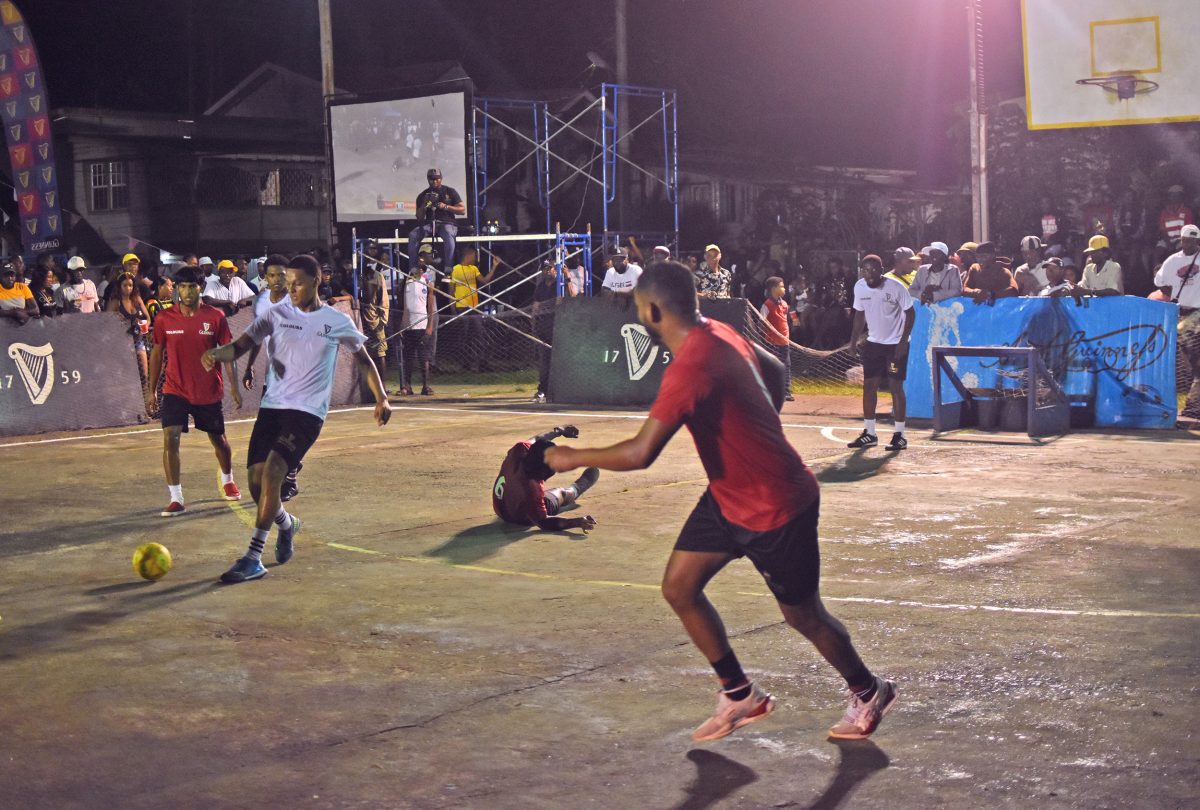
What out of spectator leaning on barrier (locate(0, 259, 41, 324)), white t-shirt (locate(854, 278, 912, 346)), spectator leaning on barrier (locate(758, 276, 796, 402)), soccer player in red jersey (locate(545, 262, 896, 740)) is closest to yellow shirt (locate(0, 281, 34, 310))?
spectator leaning on barrier (locate(0, 259, 41, 324))

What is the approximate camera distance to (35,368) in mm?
17891

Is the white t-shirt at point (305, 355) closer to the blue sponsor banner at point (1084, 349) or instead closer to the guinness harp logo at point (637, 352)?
the blue sponsor banner at point (1084, 349)

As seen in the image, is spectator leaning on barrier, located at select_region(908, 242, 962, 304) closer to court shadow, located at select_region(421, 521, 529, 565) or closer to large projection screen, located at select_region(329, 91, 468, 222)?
court shadow, located at select_region(421, 521, 529, 565)

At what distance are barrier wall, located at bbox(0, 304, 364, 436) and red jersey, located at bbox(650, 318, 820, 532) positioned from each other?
47.0ft

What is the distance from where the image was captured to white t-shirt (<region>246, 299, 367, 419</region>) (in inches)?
359

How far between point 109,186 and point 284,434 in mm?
36367

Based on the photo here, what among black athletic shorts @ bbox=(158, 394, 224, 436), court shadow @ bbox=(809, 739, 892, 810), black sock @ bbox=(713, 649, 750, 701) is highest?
black athletic shorts @ bbox=(158, 394, 224, 436)

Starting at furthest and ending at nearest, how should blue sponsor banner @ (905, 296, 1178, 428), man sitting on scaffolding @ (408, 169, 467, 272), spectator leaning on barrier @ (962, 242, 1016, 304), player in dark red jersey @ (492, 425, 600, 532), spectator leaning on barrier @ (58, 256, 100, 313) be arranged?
man sitting on scaffolding @ (408, 169, 467, 272), spectator leaning on barrier @ (58, 256, 100, 313), spectator leaning on barrier @ (962, 242, 1016, 304), blue sponsor banner @ (905, 296, 1178, 428), player in dark red jersey @ (492, 425, 600, 532)

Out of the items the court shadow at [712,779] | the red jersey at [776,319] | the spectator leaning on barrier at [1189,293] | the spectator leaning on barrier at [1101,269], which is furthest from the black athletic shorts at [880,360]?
the court shadow at [712,779]

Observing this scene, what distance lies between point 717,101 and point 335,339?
2947 cm

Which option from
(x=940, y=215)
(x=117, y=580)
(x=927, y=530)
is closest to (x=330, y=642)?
(x=117, y=580)

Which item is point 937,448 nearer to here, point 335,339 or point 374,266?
point 335,339

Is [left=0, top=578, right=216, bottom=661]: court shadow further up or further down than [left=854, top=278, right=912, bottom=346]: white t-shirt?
further down

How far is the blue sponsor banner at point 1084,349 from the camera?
15.6 meters
